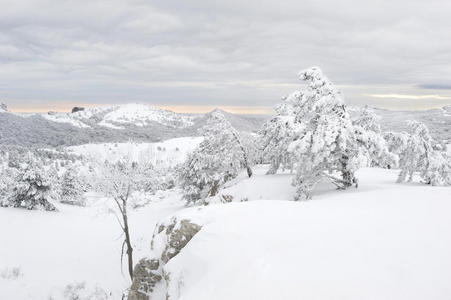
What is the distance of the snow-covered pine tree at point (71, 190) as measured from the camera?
51.9 metres

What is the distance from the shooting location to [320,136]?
14094 millimetres

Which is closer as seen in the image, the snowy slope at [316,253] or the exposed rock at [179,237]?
the snowy slope at [316,253]

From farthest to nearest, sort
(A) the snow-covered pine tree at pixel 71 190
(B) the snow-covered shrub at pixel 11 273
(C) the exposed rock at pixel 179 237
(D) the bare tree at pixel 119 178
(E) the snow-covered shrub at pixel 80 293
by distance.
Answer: (A) the snow-covered pine tree at pixel 71 190, (D) the bare tree at pixel 119 178, (B) the snow-covered shrub at pixel 11 273, (E) the snow-covered shrub at pixel 80 293, (C) the exposed rock at pixel 179 237

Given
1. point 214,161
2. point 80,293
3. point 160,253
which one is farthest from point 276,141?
point 80,293

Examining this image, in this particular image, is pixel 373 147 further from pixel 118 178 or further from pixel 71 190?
pixel 71 190

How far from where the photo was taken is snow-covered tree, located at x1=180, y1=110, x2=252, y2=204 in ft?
84.1

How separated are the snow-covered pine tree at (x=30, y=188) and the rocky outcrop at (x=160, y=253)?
29875 mm

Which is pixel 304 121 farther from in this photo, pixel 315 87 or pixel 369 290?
pixel 369 290

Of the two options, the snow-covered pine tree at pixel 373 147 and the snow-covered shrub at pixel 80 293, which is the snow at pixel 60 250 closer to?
the snow-covered shrub at pixel 80 293

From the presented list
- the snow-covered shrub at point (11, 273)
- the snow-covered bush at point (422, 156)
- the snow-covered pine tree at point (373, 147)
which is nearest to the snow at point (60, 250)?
the snow-covered shrub at point (11, 273)

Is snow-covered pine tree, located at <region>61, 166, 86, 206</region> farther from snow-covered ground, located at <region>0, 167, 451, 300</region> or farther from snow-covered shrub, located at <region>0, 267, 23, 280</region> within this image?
snow-covered ground, located at <region>0, 167, 451, 300</region>

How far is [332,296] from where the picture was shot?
5535mm

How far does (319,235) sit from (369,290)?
82.2 inches

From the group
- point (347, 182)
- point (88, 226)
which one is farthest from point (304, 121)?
point (88, 226)
